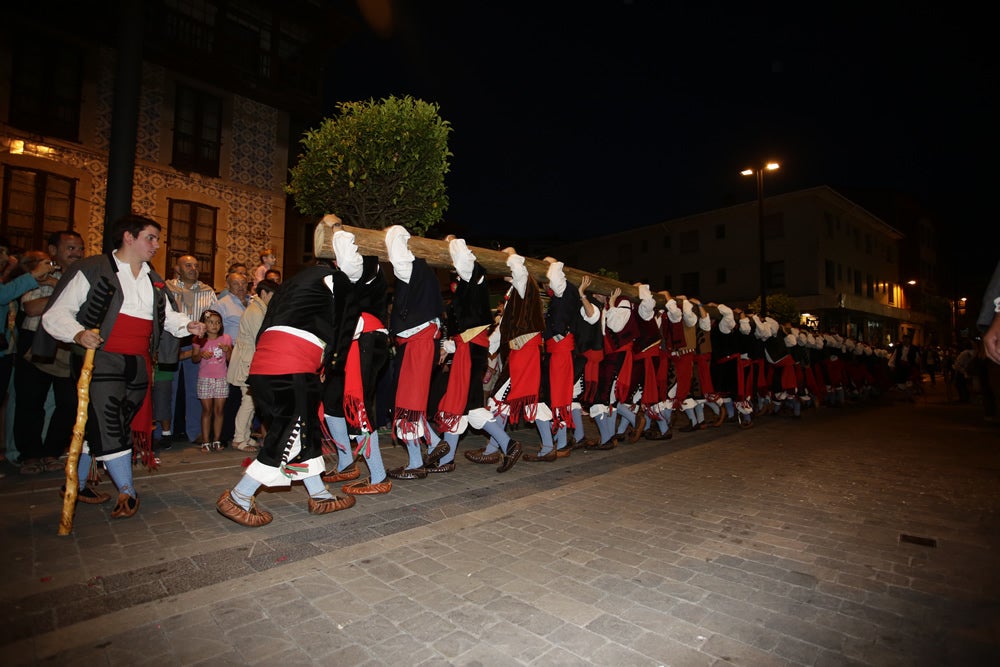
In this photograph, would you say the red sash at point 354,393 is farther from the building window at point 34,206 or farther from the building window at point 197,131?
the building window at point 197,131

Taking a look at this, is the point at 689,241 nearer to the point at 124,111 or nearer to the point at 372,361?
the point at 372,361

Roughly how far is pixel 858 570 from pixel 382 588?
106 inches

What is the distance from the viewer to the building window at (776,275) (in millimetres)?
30500

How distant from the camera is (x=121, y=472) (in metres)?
3.57

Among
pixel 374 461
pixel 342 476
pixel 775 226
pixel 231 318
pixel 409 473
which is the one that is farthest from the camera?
pixel 775 226

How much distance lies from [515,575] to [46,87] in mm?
14092

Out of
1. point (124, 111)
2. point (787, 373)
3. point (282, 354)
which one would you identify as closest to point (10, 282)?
point (124, 111)

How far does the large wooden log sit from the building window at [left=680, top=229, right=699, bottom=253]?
2853cm

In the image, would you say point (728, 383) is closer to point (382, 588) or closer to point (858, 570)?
point (858, 570)

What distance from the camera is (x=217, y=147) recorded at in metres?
13.2

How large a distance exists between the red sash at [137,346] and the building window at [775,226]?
110 ft

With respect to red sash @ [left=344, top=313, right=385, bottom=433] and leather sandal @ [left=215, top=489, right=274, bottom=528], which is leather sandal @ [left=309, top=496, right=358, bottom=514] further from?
red sash @ [left=344, top=313, right=385, bottom=433]

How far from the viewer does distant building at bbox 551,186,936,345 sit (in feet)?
96.6

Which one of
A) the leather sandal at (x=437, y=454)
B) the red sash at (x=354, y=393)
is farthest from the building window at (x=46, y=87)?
the leather sandal at (x=437, y=454)
